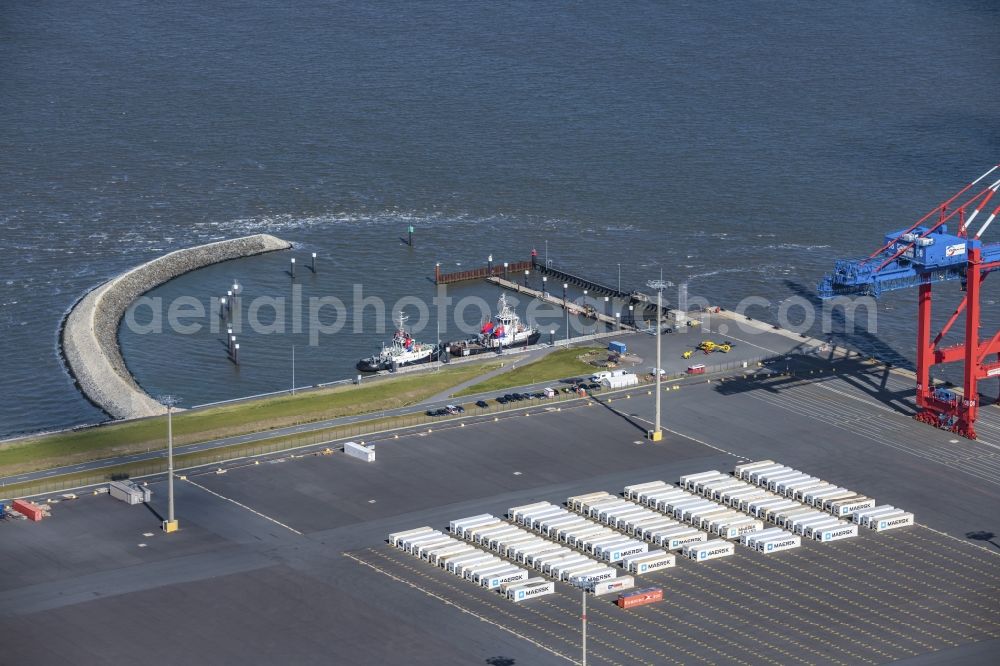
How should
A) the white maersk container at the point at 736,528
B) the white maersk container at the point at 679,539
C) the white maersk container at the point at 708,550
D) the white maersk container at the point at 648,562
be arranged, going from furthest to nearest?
1. the white maersk container at the point at 736,528
2. the white maersk container at the point at 679,539
3. the white maersk container at the point at 708,550
4. the white maersk container at the point at 648,562

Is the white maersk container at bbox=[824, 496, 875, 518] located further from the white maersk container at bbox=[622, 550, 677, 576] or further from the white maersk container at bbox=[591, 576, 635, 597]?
the white maersk container at bbox=[591, 576, 635, 597]

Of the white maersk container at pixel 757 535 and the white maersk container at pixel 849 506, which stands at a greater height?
the white maersk container at pixel 849 506

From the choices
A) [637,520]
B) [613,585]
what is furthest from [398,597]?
[637,520]

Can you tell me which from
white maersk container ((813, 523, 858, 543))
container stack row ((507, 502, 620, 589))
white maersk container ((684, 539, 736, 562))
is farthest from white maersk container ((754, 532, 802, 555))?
container stack row ((507, 502, 620, 589))

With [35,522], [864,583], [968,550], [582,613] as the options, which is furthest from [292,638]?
[968,550]

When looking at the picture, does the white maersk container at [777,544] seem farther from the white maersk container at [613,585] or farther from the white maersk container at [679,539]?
the white maersk container at [613,585]

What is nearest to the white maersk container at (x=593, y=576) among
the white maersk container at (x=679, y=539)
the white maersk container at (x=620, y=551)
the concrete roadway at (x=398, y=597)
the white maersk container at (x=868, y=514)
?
the concrete roadway at (x=398, y=597)

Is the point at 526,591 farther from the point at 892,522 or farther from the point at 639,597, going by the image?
the point at 892,522
